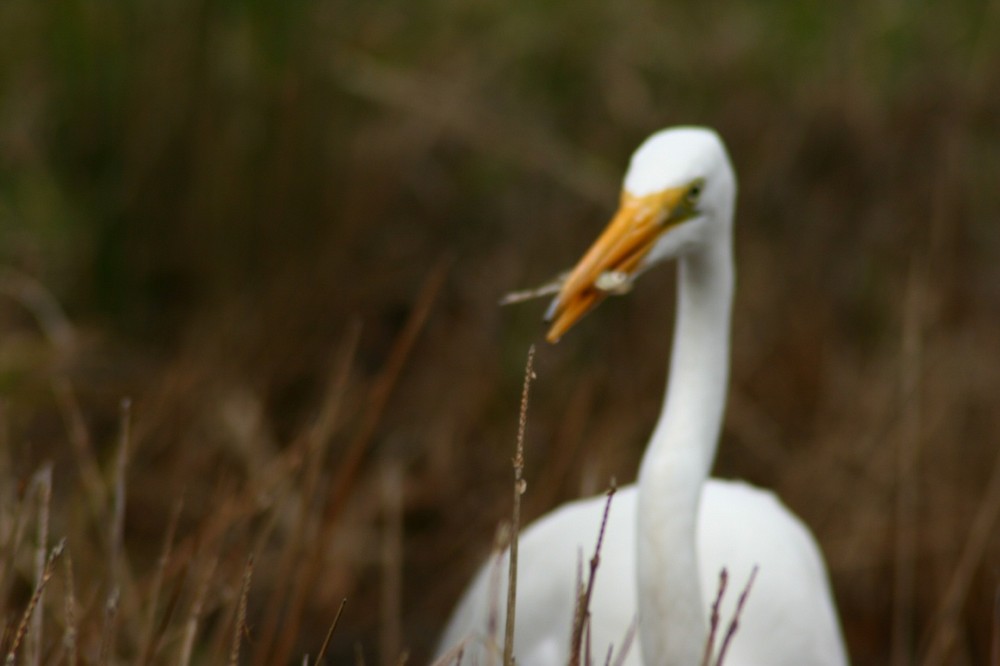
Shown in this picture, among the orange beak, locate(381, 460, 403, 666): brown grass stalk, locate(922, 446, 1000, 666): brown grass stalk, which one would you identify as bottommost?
locate(381, 460, 403, 666): brown grass stalk

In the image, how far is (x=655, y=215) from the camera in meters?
1.20

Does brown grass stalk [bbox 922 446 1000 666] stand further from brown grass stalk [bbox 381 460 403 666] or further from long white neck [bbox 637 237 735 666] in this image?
brown grass stalk [bbox 381 460 403 666]

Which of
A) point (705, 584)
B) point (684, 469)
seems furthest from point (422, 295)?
point (684, 469)

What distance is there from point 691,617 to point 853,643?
1.12 metres

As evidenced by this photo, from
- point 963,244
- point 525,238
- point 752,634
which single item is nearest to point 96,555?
point 752,634

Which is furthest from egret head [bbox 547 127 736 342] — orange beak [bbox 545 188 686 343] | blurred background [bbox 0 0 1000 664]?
blurred background [bbox 0 0 1000 664]

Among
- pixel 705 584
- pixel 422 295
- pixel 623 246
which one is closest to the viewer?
pixel 623 246

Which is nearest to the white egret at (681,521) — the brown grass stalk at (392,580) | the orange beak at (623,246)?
the orange beak at (623,246)

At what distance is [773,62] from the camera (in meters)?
3.05

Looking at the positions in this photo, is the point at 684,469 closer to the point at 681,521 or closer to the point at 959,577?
the point at 681,521

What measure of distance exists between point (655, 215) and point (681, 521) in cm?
33

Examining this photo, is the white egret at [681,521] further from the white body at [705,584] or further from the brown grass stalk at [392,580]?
the brown grass stalk at [392,580]

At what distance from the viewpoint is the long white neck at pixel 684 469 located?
1.25 meters

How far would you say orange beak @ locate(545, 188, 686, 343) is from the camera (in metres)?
1.14
